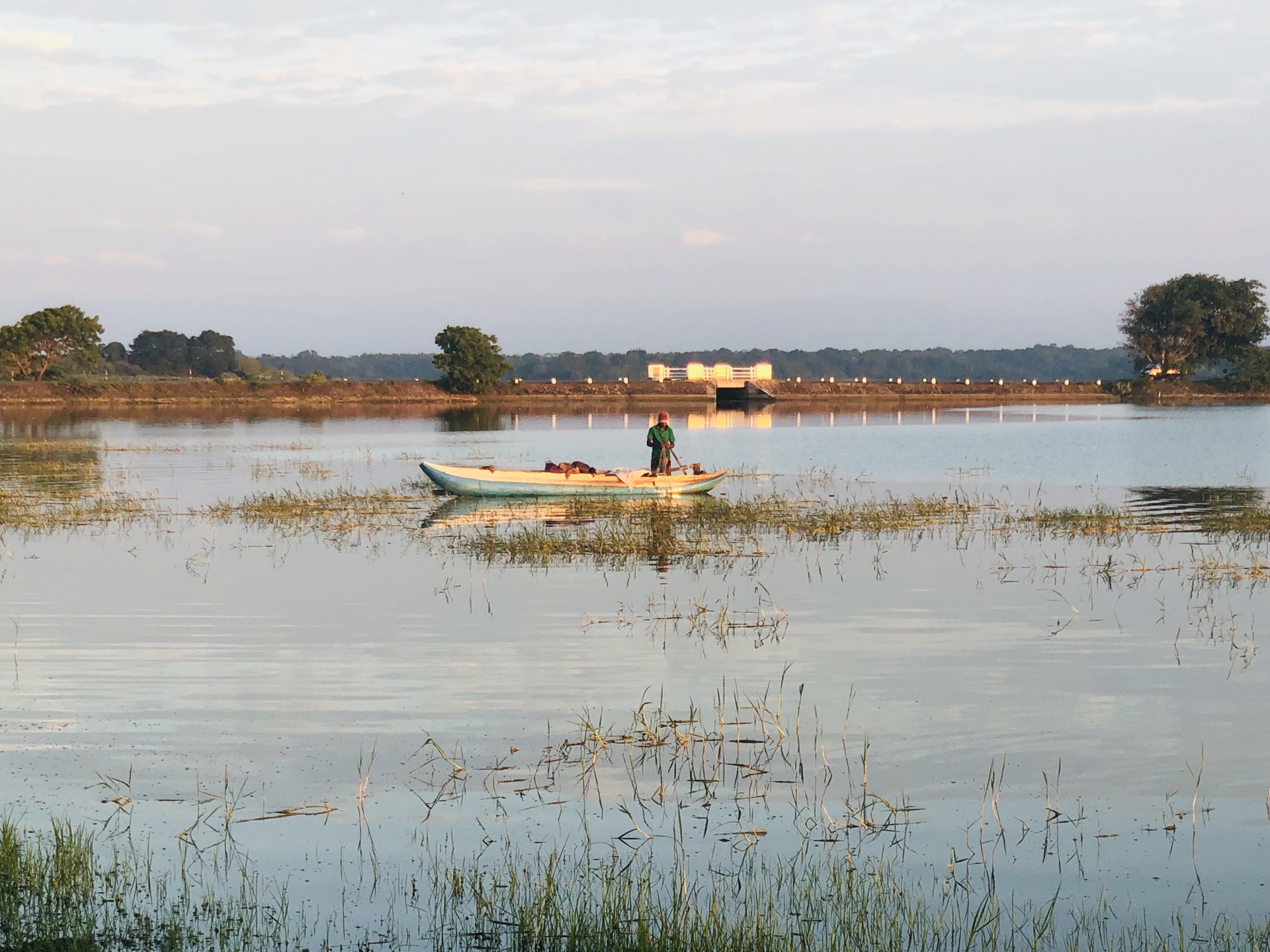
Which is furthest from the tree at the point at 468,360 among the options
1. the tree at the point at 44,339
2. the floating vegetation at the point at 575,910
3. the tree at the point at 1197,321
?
the floating vegetation at the point at 575,910

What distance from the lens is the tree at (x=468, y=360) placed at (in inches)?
5630

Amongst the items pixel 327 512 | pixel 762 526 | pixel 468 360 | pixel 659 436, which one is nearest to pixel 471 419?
pixel 468 360

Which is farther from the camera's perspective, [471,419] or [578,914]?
[471,419]

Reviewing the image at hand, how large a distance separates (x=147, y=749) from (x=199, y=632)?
5862mm

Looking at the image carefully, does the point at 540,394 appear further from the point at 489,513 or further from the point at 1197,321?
the point at 489,513

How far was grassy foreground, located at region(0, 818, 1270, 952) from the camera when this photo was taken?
7398 millimetres

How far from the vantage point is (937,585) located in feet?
67.8

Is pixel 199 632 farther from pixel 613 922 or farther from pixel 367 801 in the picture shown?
pixel 613 922

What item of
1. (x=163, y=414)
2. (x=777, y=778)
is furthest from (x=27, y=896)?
(x=163, y=414)

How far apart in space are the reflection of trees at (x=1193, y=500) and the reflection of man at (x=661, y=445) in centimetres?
1137

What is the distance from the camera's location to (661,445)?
34250 mm

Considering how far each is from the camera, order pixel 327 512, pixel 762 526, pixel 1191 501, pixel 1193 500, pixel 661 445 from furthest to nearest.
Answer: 1. pixel 1193 500
2. pixel 1191 501
3. pixel 661 445
4. pixel 327 512
5. pixel 762 526

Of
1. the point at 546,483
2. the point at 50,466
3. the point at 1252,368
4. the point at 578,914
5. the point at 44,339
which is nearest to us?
the point at 578,914

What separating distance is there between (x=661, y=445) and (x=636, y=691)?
68.6ft
